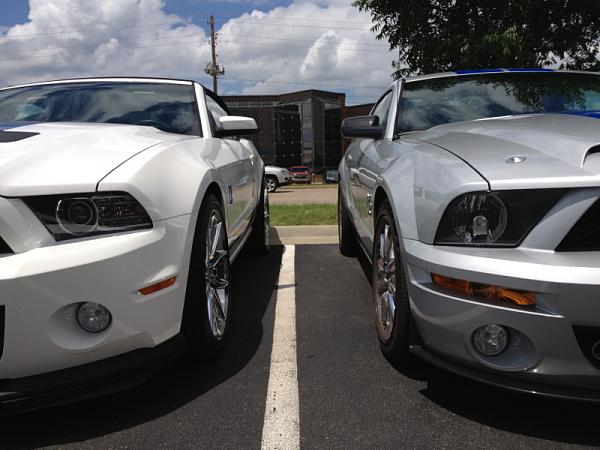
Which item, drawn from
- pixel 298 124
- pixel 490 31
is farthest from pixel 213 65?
pixel 490 31

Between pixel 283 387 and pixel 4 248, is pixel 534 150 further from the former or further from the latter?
pixel 4 248

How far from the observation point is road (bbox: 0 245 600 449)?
1.82m

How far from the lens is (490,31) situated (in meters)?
7.18

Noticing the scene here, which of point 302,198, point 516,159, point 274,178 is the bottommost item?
point 274,178

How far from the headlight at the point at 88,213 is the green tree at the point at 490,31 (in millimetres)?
6285

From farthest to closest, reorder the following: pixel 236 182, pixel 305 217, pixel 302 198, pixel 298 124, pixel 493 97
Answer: pixel 298 124
pixel 302 198
pixel 305 217
pixel 236 182
pixel 493 97

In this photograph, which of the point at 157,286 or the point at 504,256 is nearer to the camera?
the point at 504,256

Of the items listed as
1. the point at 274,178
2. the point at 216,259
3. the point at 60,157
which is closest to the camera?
the point at 60,157

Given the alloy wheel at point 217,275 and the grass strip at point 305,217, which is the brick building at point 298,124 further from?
the alloy wheel at point 217,275

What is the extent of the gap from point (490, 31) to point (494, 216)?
6.40 m

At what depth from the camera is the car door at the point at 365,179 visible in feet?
9.80

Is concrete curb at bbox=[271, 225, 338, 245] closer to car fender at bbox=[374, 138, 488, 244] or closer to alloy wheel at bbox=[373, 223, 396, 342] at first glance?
alloy wheel at bbox=[373, 223, 396, 342]

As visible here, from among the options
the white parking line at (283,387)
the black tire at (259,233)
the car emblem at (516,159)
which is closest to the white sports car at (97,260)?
the white parking line at (283,387)

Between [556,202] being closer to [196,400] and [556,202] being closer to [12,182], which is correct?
[196,400]
